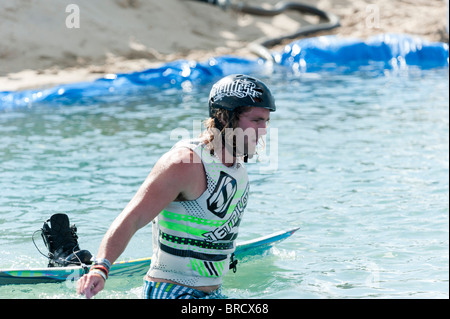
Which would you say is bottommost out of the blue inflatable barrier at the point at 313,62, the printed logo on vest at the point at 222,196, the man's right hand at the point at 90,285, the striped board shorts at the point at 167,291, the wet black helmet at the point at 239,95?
the striped board shorts at the point at 167,291

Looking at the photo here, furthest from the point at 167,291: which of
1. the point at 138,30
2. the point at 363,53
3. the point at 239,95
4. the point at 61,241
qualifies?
the point at 138,30

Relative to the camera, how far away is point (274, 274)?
5293mm

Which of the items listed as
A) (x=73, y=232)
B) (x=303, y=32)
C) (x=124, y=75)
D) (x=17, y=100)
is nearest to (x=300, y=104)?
(x=124, y=75)

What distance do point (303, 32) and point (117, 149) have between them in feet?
34.3

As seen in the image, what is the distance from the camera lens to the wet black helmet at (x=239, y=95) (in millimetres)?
3301

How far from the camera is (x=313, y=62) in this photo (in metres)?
16.8

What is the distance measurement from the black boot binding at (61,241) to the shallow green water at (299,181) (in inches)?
7.2

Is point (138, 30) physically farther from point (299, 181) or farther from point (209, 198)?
point (209, 198)

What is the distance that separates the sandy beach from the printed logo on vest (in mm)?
10715

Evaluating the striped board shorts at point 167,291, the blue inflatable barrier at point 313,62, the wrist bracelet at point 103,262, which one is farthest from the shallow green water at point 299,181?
the wrist bracelet at point 103,262

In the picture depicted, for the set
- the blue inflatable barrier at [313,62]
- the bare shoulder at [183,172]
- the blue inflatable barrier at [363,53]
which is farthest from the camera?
the blue inflatable barrier at [363,53]

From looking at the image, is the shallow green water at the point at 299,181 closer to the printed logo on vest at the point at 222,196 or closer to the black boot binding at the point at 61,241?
the black boot binding at the point at 61,241

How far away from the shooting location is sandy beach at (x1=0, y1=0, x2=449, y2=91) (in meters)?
14.7

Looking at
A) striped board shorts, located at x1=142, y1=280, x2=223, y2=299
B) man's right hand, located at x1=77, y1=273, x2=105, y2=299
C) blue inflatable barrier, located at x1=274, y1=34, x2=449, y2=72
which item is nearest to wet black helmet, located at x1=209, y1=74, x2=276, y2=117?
striped board shorts, located at x1=142, y1=280, x2=223, y2=299
